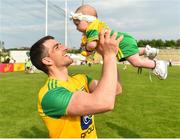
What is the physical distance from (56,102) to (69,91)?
0.18 metres

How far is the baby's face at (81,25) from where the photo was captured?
500cm

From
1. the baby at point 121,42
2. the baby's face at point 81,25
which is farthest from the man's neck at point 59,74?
the baby's face at point 81,25

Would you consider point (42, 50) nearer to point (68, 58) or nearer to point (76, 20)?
point (68, 58)

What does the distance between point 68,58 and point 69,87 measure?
308mm

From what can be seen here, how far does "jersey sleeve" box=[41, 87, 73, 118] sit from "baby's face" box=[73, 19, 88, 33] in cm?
139

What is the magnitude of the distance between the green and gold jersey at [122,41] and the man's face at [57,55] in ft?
1.59

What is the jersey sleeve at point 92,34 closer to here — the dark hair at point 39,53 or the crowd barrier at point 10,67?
the dark hair at point 39,53

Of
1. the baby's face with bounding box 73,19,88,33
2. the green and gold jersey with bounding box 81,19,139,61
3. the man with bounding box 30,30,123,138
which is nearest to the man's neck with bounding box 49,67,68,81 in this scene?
the man with bounding box 30,30,123,138

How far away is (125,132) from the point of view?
33.7ft

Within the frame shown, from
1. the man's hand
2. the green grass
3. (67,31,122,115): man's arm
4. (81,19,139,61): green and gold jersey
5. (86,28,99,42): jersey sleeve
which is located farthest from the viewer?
the green grass

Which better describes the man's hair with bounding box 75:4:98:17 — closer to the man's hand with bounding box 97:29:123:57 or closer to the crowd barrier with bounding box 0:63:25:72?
the man's hand with bounding box 97:29:123:57

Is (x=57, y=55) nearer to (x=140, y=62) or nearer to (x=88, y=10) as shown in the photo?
(x=88, y=10)

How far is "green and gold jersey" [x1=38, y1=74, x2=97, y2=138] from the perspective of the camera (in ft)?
12.2

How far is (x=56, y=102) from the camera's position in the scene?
12.1 feet
